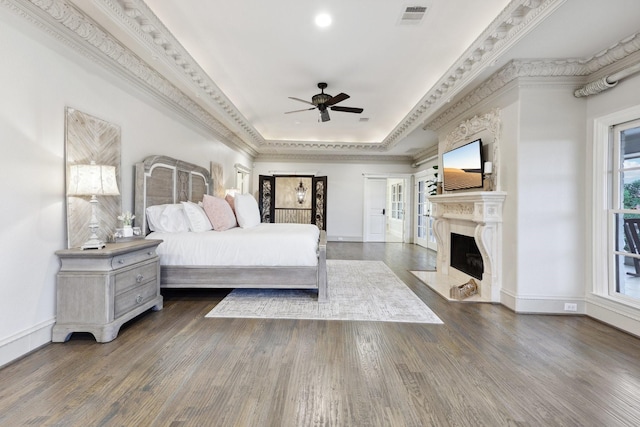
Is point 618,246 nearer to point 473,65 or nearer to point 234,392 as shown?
point 473,65

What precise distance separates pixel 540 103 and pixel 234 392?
381 centimetres

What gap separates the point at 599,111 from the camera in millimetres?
2887

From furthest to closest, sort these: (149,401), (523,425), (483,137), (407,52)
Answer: (483,137) < (407,52) < (149,401) < (523,425)

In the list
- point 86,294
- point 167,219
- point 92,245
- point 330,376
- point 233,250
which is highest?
point 167,219

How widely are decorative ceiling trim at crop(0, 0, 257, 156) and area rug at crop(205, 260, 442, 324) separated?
2.61 m

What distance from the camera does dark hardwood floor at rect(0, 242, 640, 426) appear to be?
1521 mm

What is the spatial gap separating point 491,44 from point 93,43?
360 cm

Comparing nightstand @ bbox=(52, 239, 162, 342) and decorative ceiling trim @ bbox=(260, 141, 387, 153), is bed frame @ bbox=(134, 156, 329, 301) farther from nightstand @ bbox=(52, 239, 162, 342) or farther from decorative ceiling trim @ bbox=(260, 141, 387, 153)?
decorative ceiling trim @ bbox=(260, 141, 387, 153)

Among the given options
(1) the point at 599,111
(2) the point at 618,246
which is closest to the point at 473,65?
(1) the point at 599,111

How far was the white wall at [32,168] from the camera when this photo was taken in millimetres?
1953

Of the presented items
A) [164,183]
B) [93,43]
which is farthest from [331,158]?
[93,43]

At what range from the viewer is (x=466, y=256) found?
13.6ft

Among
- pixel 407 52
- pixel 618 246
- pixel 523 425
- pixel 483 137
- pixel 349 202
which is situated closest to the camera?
pixel 523 425

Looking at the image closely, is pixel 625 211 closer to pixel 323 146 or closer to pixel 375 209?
pixel 323 146
